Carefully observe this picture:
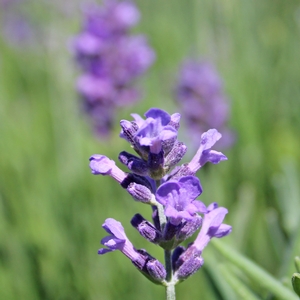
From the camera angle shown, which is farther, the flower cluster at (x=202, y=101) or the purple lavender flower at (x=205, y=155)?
the flower cluster at (x=202, y=101)

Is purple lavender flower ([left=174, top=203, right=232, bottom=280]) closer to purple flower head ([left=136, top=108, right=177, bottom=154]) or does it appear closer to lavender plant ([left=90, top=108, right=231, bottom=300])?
lavender plant ([left=90, top=108, right=231, bottom=300])

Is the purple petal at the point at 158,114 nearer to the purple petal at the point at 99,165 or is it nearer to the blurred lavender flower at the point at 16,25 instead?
the purple petal at the point at 99,165

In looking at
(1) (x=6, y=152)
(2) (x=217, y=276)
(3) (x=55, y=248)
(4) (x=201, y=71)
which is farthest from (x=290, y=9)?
(2) (x=217, y=276)

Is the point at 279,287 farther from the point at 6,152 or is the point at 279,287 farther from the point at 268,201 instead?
the point at 6,152

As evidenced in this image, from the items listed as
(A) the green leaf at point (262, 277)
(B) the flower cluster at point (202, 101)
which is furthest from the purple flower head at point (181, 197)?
(B) the flower cluster at point (202, 101)

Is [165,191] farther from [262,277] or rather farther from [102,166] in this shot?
→ [262,277]

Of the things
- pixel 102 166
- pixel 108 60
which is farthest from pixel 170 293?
pixel 108 60

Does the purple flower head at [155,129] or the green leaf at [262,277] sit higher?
the purple flower head at [155,129]

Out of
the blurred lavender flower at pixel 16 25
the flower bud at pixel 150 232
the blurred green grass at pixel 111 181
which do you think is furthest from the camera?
the blurred lavender flower at pixel 16 25
